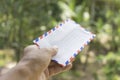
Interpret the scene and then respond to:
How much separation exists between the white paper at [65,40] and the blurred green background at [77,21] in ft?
5.99

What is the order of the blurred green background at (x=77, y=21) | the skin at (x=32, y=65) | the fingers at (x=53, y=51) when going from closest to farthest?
the skin at (x=32, y=65)
the fingers at (x=53, y=51)
the blurred green background at (x=77, y=21)

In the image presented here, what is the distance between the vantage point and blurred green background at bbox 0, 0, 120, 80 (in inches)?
139

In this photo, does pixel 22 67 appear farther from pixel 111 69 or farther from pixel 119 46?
pixel 119 46

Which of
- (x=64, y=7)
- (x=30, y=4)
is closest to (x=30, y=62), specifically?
(x=30, y=4)

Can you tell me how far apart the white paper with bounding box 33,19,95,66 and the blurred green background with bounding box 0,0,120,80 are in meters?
1.83

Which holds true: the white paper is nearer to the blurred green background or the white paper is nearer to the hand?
the hand

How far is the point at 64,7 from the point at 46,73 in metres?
3.43

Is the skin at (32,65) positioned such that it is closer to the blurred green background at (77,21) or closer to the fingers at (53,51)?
the fingers at (53,51)

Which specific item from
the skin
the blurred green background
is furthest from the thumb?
the blurred green background

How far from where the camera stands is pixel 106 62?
177 inches

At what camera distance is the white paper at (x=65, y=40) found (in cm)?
136

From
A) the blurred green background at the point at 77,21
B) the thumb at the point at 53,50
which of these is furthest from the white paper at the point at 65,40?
the blurred green background at the point at 77,21

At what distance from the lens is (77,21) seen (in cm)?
477

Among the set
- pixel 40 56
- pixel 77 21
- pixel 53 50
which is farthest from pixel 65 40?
pixel 77 21
